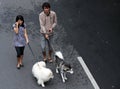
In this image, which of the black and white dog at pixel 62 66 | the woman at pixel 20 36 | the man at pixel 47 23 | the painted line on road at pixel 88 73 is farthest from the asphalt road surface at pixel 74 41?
the man at pixel 47 23

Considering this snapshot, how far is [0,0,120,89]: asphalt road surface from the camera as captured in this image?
11883 mm

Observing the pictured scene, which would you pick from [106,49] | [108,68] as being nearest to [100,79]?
[108,68]

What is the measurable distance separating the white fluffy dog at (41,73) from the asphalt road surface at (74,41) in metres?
0.26

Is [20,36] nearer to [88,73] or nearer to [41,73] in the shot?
[41,73]

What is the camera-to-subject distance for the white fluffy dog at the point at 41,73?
36.9 feet

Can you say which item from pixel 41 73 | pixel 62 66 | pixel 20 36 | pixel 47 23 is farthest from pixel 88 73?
pixel 20 36

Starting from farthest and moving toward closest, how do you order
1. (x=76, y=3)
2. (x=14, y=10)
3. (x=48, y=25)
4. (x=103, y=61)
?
1. (x=76, y=3)
2. (x=14, y=10)
3. (x=103, y=61)
4. (x=48, y=25)

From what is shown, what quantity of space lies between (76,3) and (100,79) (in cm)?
524

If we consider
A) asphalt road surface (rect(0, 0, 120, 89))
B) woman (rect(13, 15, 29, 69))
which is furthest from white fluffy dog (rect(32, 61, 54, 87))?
woman (rect(13, 15, 29, 69))

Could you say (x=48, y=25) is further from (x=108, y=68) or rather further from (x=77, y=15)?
(x=77, y=15)

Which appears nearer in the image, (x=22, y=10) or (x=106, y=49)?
(x=106, y=49)

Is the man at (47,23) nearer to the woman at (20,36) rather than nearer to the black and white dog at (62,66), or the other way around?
the woman at (20,36)

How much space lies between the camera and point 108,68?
41.1ft

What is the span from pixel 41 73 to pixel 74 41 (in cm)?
289
